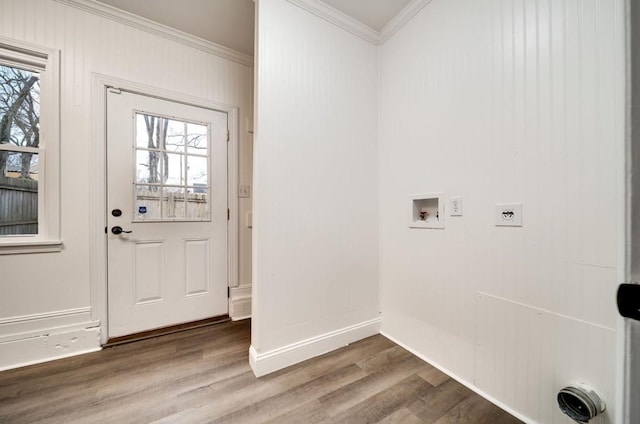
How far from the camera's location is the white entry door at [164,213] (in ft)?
6.48

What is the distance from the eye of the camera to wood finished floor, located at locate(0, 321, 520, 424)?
125 centimetres

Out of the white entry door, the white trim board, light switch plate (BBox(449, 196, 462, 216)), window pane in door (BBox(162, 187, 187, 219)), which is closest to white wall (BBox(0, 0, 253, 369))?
the white entry door

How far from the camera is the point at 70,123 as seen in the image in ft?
5.95

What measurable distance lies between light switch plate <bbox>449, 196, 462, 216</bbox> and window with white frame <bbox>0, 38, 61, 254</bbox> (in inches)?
111

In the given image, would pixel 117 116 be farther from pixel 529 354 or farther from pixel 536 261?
pixel 529 354

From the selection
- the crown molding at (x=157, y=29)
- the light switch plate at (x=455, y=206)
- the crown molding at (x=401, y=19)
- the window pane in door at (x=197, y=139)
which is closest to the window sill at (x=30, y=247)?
the window pane in door at (x=197, y=139)

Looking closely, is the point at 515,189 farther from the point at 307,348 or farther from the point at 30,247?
the point at 30,247

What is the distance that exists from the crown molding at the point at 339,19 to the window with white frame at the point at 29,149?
1905 mm

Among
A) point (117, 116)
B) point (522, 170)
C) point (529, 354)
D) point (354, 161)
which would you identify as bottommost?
point (529, 354)

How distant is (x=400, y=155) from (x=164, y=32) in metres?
2.34

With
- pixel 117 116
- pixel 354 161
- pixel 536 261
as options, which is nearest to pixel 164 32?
pixel 117 116

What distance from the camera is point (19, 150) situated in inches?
66.8

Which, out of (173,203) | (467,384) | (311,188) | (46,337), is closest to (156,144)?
(173,203)

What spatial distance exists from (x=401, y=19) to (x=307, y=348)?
266cm
